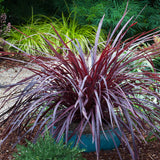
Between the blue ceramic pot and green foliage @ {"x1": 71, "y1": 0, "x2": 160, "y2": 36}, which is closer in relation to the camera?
the blue ceramic pot

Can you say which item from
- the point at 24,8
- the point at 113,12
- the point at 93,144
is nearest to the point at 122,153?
the point at 93,144

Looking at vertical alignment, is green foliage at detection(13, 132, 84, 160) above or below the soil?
below

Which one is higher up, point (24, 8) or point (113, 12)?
point (24, 8)

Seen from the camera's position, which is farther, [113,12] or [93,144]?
[113,12]

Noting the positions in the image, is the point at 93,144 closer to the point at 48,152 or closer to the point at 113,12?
the point at 48,152

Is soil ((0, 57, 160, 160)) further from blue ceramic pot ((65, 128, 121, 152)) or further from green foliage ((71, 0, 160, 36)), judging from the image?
green foliage ((71, 0, 160, 36))

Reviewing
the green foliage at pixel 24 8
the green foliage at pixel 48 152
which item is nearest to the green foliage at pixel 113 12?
the green foliage at pixel 24 8

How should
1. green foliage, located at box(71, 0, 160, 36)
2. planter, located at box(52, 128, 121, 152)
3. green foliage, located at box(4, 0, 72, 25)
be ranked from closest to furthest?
planter, located at box(52, 128, 121, 152), green foliage, located at box(71, 0, 160, 36), green foliage, located at box(4, 0, 72, 25)

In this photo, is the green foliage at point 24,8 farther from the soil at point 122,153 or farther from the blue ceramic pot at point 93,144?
the blue ceramic pot at point 93,144

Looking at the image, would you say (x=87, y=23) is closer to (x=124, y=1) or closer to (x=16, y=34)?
(x=124, y=1)

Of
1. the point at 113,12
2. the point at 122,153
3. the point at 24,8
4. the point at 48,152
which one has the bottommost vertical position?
the point at 48,152

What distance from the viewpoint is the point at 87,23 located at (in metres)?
6.70

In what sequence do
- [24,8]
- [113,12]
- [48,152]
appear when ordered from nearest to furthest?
1. [48,152]
2. [113,12]
3. [24,8]

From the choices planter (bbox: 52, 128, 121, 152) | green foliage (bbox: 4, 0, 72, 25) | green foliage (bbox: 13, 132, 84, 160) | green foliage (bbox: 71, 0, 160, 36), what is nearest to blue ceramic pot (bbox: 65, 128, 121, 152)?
planter (bbox: 52, 128, 121, 152)
